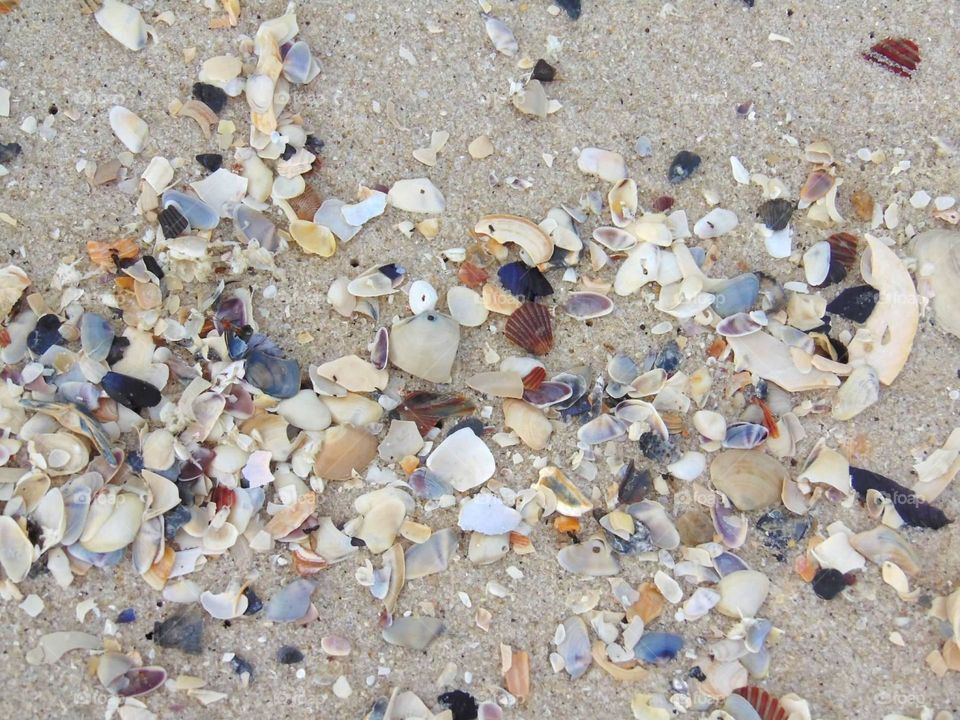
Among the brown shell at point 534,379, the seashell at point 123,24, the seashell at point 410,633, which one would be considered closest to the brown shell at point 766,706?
the seashell at point 410,633

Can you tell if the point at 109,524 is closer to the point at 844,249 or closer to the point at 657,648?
the point at 657,648

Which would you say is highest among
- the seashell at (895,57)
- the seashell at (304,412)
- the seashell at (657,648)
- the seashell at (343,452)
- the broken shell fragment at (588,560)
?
the seashell at (895,57)

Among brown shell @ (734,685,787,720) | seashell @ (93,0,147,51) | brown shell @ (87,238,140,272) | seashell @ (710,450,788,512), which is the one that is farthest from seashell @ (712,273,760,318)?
seashell @ (93,0,147,51)

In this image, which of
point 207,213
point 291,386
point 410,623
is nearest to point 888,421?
point 410,623

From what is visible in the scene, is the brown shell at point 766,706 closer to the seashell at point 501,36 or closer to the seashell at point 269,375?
the seashell at point 269,375

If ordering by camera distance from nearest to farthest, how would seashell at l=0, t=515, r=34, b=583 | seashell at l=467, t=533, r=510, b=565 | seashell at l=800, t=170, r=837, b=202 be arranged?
seashell at l=0, t=515, r=34, b=583, seashell at l=467, t=533, r=510, b=565, seashell at l=800, t=170, r=837, b=202

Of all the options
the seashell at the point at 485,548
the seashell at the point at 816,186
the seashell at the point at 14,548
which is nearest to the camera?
the seashell at the point at 14,548

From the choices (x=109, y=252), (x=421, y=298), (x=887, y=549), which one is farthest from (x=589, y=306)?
(x=109, y=252)

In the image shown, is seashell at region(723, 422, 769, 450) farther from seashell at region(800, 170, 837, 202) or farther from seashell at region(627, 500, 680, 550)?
seashell at region(800, 170, 837, 202)
